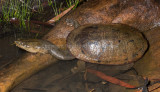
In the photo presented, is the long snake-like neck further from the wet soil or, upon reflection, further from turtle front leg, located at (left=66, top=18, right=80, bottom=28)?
turtle front leg, located at (left=66, top=18, right=80, bottom=28)

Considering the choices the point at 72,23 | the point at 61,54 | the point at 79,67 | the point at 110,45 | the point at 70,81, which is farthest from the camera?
the point at 72,23

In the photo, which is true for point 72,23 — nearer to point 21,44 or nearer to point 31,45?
point 31,45

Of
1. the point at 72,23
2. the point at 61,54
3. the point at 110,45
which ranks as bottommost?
the point at 61,54

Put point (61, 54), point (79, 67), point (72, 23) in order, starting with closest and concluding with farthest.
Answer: point (79, 67), point (61, 54), point (72, 23)

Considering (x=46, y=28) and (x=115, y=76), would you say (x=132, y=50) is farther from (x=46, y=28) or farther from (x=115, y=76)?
(x=46, y=28)

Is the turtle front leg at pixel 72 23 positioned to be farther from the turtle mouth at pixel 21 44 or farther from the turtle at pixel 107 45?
the turtle mouth at pixel 21 44

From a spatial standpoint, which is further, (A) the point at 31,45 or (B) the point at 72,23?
(B) the point at 72,23

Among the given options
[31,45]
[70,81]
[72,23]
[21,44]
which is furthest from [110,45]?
[21,44]

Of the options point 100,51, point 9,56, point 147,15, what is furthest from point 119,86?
point 9,56
